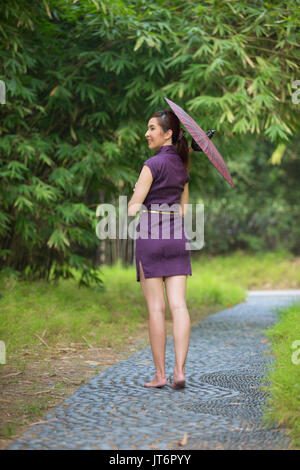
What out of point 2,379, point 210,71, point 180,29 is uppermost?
point 180,29

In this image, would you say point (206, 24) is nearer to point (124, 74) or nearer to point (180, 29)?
point (180, 29)

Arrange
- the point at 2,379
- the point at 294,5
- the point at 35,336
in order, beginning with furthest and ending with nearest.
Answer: the point at 294,5 < the point at 35,336 < the point at 2,379

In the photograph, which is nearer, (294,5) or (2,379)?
(2,379)

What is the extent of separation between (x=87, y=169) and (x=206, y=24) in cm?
194

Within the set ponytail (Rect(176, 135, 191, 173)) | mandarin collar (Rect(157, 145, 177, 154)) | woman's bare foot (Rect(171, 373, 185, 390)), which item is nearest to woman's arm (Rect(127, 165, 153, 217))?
mandarin collar (Rect(157, 145, 177, 154))

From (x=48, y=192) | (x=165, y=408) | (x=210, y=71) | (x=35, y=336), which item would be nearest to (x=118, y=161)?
(x=48, y=192)

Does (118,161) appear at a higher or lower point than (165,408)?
higher

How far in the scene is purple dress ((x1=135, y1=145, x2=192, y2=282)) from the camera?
142 inches

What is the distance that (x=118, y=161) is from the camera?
6625 mm

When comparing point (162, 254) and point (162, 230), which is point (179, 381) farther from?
point (162, 230)

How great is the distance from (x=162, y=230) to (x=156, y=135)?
0.62 metres

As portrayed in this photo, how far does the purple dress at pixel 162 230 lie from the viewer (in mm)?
3619

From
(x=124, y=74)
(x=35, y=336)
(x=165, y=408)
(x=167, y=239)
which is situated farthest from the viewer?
(x=124, y=74)

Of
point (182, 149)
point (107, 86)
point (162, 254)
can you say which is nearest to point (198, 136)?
point (182, 149)
